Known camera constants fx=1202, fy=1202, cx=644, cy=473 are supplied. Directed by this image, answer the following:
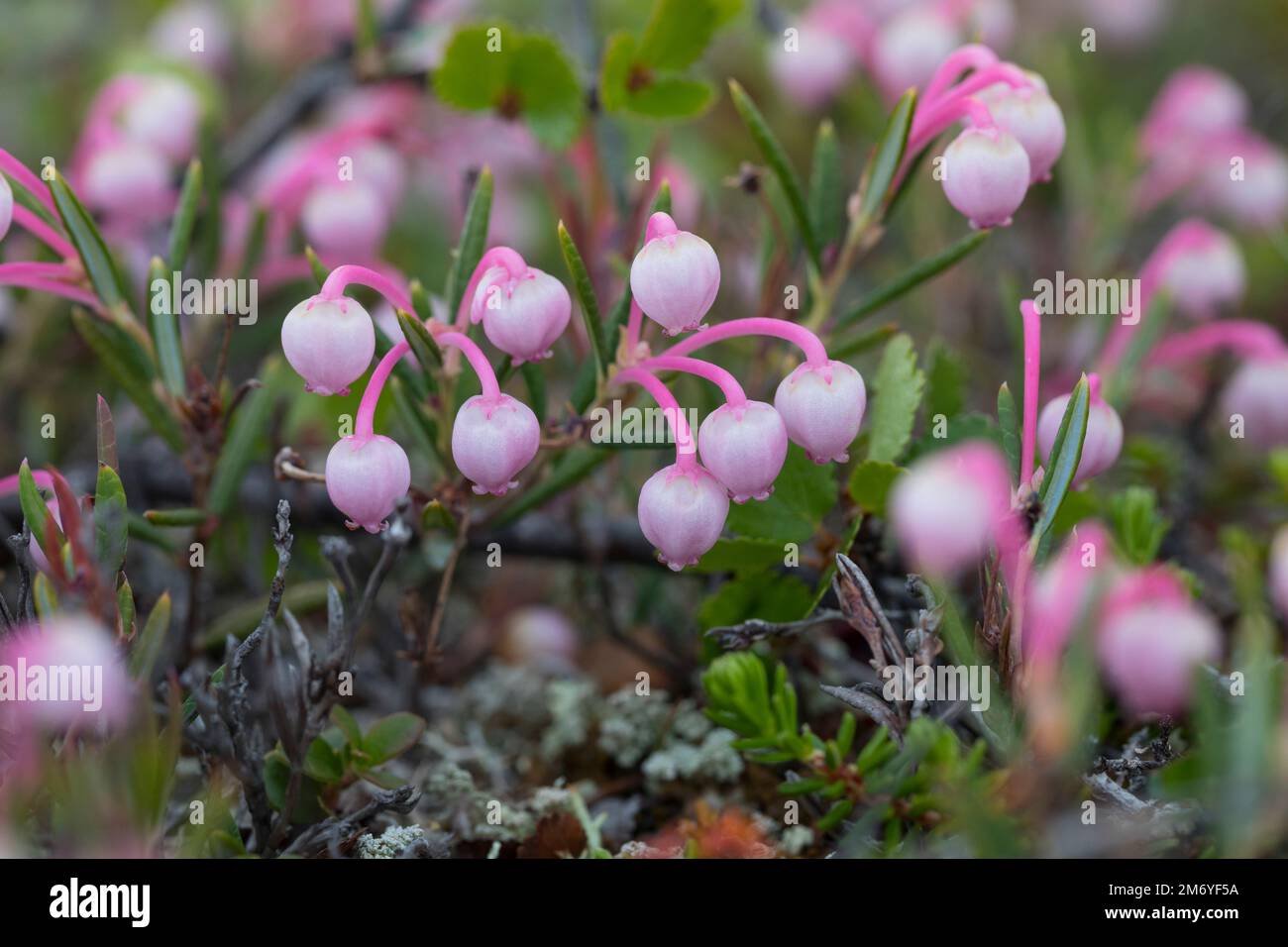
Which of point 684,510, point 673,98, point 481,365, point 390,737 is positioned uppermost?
point 673,98

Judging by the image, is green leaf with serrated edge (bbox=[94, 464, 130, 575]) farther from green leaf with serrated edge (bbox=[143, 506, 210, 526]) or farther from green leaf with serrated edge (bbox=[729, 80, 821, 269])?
green leaf with serrated edge (bbox=[729, 80, 821, 269])

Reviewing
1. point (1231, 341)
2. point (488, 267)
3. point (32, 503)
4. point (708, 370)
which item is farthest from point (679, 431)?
point (1231, 341)

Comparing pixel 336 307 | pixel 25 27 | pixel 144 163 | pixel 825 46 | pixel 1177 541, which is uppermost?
pixel 25 27

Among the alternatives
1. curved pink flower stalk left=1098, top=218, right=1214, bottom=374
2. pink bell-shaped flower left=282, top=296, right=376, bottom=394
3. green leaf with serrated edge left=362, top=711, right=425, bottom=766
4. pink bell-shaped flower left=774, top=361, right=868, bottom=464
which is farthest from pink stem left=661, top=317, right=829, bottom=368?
curved pink flower stalk left=1098, top=218, right=1214, bottom=374

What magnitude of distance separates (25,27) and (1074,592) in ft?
6.65

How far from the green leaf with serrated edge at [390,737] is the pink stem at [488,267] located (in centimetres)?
27

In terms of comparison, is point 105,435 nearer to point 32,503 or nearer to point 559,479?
point 32,503

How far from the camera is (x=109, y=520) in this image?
28.4 inches

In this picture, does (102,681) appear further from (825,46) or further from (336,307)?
(825,46)

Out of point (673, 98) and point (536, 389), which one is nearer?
point (536, 389)

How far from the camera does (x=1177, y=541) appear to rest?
1139 millimetres

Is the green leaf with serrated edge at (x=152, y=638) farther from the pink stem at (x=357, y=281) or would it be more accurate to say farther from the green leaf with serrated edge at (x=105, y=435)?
the pink stem at (x=357, y=281)

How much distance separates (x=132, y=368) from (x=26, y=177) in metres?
0.17
